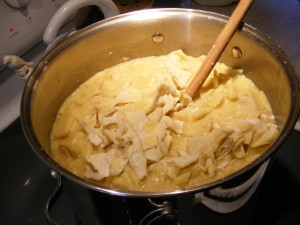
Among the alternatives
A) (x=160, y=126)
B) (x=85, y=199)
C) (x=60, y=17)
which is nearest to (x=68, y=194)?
(x=85, y=199)

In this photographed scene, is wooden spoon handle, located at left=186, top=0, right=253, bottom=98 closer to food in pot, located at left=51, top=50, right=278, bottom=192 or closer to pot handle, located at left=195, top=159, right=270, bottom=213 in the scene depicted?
food in pot, located at left=51, top=50, right=278, bottom=192

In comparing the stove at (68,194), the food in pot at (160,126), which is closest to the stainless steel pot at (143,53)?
the food in pot at (160,126)

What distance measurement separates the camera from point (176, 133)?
86 centimetres

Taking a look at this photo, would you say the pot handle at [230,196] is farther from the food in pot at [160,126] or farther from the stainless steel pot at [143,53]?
the stainless steel pot at [143,53]

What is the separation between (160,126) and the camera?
0.82 meters

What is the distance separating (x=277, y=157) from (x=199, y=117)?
1.00 ft

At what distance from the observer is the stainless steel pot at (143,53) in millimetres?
832

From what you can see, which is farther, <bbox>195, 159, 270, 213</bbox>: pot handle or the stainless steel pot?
the stainless steel pot

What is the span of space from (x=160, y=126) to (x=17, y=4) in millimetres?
539

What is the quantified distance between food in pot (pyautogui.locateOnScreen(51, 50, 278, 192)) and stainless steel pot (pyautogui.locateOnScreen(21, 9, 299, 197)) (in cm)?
3

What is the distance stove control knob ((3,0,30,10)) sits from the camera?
2.89 feet

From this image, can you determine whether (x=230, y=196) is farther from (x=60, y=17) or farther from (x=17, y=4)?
(x=17, y=4)

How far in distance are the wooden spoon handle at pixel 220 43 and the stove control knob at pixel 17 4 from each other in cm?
54

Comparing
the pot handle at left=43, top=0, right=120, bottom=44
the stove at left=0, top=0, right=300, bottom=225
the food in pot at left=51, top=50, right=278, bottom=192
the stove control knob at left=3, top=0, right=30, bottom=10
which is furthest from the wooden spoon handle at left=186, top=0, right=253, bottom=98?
the stove control knob at left=3, top=0, right=30, bottom=10
